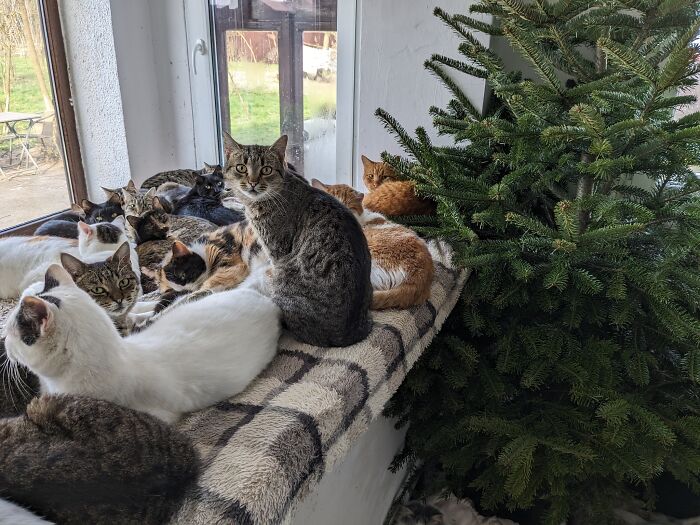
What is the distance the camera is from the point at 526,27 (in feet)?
3.26

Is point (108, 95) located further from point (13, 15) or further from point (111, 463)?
point (111, 463)

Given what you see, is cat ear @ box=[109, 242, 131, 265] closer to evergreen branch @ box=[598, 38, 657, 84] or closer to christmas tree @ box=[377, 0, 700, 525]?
christmas tree @ box=[377, 0, 700, 525]

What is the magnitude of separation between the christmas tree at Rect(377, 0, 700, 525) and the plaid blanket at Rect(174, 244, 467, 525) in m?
0.26

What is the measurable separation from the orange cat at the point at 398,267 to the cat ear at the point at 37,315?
2.07 ft

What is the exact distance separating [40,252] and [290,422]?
0.80m

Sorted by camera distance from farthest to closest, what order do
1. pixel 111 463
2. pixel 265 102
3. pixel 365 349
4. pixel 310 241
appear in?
1. pixel 265 102
2. pixel 310 241
3. pixel 365 349
4. pixel 111 463

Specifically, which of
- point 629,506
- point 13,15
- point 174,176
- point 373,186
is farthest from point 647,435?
point 13,15

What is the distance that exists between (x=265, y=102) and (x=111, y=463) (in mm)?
1587

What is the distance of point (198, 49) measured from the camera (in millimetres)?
1762

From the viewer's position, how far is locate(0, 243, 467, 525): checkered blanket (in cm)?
58

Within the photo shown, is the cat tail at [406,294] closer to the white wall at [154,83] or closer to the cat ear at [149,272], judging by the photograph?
the cat ear at [149,272]

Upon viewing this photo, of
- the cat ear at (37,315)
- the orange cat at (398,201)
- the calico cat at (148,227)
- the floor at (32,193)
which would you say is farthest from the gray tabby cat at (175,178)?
the cat ear at (37,315)

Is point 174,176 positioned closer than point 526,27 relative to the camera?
No

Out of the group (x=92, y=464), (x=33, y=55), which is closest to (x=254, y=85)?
(x=33, y=55)
